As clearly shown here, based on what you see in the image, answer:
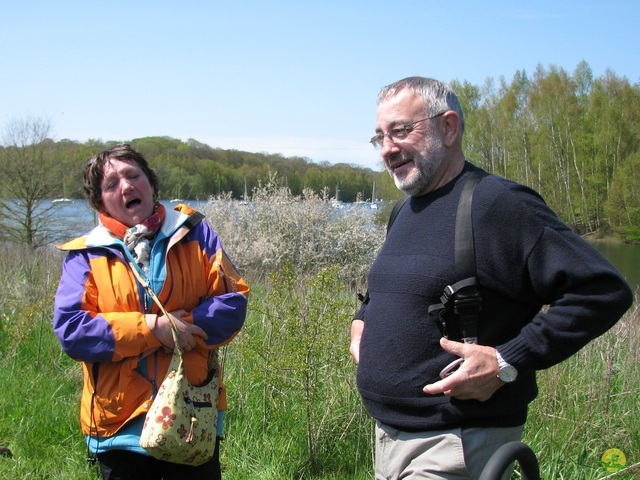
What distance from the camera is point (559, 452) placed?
151 inches

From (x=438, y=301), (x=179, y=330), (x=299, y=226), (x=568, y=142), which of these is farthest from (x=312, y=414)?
(x=568, y=142)

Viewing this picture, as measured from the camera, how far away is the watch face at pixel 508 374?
6.35ft

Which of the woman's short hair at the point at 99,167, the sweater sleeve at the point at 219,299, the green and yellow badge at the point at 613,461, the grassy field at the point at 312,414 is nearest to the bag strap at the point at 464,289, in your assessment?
the sweater sleeve at the point at 219,299

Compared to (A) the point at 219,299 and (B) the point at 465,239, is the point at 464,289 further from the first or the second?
(A) the point at 219,299

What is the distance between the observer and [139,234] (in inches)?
108

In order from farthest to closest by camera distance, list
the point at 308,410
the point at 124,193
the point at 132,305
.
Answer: the point at 308,410 < the point at 124,193 < the point at 132,305

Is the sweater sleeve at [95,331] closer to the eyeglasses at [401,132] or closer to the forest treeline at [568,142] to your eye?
the eyeglasses at [401,132]

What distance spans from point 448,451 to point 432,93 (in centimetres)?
117

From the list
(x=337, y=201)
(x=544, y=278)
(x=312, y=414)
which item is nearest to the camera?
(x=544, y=278)

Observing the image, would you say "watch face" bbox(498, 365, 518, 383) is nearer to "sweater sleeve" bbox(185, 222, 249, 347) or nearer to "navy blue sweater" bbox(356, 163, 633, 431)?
"navy blue sweater" bbox(356, 163, 633, 431)

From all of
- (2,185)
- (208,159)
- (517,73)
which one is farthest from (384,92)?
(517,73)

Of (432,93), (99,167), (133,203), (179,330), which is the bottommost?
(179,330)

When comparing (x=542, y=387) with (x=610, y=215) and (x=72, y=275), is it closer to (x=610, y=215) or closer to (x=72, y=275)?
(x=72, y=275)

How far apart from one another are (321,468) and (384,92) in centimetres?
245
